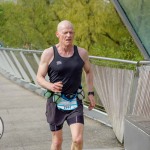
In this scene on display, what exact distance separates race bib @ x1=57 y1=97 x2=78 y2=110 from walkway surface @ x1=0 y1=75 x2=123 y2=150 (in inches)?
59.7

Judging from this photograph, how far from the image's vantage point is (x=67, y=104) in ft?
12.9

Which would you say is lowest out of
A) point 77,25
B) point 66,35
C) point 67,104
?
point 77,25

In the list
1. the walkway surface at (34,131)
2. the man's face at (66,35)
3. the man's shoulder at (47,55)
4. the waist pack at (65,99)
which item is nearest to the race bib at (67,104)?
the waist pack at (65,99)

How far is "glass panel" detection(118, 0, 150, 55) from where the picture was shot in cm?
717

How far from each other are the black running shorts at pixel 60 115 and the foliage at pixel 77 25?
42.9ft

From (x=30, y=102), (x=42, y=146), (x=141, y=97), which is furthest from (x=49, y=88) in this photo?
(x=30, y=102)

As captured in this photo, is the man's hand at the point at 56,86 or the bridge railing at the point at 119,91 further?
the bridge railing at the point at 119,91

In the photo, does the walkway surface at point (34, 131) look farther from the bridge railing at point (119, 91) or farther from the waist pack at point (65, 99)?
the waist pack at point (65, 99)

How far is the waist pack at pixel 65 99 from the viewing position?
3.90 m

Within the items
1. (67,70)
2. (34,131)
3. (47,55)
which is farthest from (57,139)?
(34,131)

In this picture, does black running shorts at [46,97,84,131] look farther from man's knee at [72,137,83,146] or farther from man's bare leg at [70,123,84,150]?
man's knee at [72,137,83,146]

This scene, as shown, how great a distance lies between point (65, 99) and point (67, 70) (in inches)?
12.1

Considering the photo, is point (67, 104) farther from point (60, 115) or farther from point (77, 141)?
point (77, 141)

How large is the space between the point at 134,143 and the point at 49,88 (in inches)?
49.4
